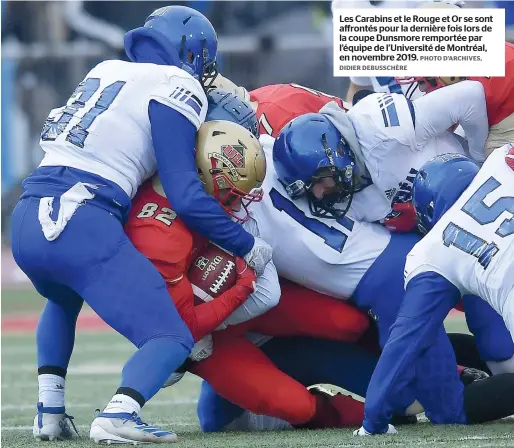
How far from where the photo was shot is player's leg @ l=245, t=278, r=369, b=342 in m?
4.68

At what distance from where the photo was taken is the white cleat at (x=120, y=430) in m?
3.92

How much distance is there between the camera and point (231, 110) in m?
4.69

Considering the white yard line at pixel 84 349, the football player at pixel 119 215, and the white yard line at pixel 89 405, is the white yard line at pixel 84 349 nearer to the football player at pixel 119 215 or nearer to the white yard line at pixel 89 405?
the white yard line at pixel 89 405

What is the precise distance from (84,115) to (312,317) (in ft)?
3.96

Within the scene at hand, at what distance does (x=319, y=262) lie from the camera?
15.1 feet

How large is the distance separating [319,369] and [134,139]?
4.12 feet

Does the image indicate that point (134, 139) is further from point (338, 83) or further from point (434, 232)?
point (338, 83)

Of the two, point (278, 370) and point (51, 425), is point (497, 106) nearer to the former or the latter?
point (278, 370)

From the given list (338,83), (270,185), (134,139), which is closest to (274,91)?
(270,185)

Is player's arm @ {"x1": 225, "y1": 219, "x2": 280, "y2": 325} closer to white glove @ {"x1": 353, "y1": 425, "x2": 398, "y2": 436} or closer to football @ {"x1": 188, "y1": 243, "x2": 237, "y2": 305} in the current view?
football @ {"x1": 188, "y1": 243, "x2": 237, "y2": 305}

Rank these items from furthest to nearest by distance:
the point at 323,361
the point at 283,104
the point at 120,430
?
the point at 283,104 < the point at 323,361 < the point at 120,430

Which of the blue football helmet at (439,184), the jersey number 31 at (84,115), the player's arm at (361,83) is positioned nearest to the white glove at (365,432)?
the blue football helmet at (439,184)

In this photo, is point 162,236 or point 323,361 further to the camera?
point 323,361

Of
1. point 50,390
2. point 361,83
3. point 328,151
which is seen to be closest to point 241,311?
point 328,151
